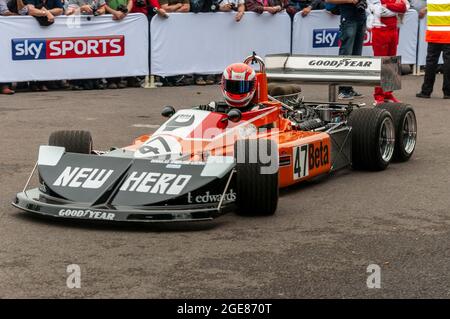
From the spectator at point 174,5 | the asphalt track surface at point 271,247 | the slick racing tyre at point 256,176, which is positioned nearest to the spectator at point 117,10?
the spectator at point 174,5

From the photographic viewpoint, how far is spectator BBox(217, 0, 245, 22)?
691 inches

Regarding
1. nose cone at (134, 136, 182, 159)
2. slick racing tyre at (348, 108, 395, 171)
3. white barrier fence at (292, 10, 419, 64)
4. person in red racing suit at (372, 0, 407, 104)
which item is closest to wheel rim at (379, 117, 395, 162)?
slick racing tyre at (348, 108, 395, 171)

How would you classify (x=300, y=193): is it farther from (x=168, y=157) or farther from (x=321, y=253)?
(x=321, y=253)

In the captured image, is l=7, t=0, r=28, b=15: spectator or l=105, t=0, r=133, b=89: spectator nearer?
l=7, t=0, r=28, b=15: spectator

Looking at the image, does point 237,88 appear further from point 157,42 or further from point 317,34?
point 317,34

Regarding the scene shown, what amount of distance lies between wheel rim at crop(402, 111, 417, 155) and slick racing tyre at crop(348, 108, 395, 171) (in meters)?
0.55

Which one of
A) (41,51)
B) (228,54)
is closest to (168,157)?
(41,51)

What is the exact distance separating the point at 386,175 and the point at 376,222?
6.66ft

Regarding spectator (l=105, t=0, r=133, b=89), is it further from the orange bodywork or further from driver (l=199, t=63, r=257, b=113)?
driver (l=199, t=63, r=257, b=113)

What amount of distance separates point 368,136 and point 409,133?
1005 mm

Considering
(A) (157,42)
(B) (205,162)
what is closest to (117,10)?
(A) (157,42)

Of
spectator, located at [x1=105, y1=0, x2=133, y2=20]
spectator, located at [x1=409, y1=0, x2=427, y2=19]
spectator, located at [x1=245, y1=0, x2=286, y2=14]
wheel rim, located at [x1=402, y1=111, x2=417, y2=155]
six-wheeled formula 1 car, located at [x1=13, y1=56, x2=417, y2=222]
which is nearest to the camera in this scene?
six-wheeled formula 1 car, located at [x1=13, y1=56, x2=417, y2=222]

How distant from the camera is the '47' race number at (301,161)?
8594 mm

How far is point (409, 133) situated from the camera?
34.3 feet
